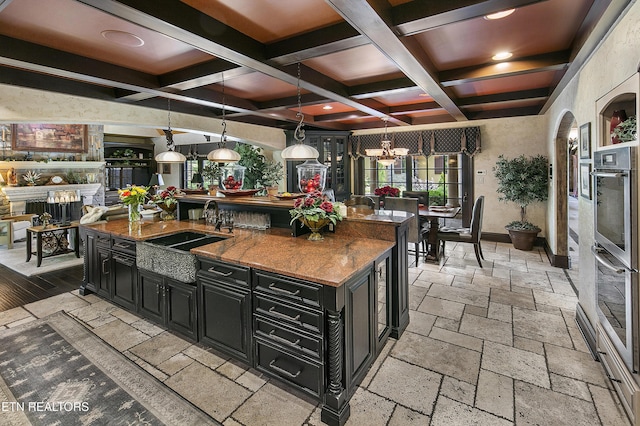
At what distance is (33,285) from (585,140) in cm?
677

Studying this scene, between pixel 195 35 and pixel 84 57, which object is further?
pixel 84 57

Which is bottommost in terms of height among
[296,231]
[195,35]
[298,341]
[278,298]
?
[298,341]

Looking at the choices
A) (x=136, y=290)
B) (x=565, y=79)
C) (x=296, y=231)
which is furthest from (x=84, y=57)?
(x=565, y=79)

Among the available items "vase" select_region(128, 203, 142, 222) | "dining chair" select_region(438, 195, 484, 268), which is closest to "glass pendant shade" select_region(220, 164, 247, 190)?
"vase" select_region(128, 203, 142, 222)

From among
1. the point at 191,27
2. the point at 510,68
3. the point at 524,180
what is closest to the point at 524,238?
the point at 524,180

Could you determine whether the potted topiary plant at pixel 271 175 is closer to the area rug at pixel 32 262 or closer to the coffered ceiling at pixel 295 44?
the coffered ceiling at pixel 295 44

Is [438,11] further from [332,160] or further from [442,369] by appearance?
[332,160]

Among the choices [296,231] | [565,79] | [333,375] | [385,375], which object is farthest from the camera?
[565,79]

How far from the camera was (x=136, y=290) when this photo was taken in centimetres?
321

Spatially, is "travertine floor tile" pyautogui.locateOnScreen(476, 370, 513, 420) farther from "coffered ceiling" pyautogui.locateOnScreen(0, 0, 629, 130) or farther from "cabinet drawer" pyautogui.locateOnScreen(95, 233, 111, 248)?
"cabinet drawer" pyautogui.locateOnScreen(95, 233, 111, 248)

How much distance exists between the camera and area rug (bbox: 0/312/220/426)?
6.53 feet

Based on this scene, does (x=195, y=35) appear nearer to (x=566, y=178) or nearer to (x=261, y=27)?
(x=261, y=27)

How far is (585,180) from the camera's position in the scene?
301 centimetres

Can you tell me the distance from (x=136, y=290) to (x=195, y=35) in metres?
2.43
